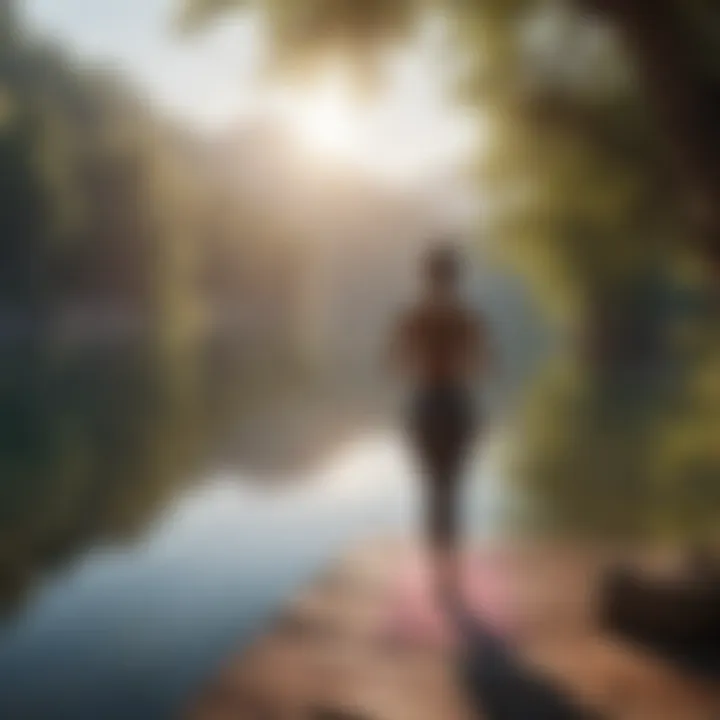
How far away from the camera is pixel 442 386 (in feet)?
3.45

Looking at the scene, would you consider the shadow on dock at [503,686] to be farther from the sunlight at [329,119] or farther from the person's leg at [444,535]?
the sunlight at [329,119]

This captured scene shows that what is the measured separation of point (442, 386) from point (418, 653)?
0.29 m

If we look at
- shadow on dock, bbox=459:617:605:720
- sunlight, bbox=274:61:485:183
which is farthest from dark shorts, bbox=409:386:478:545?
sunlight, bbox=274:61:485:183

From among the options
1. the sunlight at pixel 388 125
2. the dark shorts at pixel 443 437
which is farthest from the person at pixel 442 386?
the sunlight at pixel 388 125

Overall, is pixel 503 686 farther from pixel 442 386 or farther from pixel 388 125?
pixel 388 125

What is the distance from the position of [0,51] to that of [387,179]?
456 millimetres

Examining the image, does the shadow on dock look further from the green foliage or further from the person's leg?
the green foliage

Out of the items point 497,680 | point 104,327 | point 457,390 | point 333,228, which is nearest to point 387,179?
point 333,228

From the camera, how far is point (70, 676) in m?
0.98

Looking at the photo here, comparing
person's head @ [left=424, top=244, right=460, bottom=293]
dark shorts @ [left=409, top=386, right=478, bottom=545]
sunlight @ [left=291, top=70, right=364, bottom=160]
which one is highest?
sunlight @ [left=291, top=70, right=364, bottom=160]

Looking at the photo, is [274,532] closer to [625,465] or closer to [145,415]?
[145,415]

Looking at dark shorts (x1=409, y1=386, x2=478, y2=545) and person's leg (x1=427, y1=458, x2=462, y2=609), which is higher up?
dark shorts (x1=409, y1=386, x2=478, y2=545)

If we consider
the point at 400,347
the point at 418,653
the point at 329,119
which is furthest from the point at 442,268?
the point at 418,653

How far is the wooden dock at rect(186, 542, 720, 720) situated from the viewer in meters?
0.95
